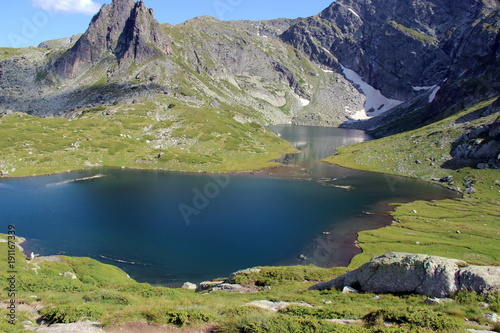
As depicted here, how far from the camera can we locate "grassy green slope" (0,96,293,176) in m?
114

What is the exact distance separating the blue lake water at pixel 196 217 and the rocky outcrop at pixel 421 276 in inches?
1066

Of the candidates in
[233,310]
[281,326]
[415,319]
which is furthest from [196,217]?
[415,319]

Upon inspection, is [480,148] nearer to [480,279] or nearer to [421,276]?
[421,276]

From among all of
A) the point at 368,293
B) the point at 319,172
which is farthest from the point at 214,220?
the point at 319,172

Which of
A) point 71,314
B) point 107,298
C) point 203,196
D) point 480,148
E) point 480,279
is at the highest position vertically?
point 480,148

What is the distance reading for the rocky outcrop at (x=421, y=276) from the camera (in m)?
17.8

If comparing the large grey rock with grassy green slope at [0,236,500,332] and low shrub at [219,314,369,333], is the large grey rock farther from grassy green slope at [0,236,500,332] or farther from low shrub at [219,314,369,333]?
low shrub at [219,314,369,333]

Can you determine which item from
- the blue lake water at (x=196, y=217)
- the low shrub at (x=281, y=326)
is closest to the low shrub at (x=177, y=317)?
the low shrub at (x=281, y=326)

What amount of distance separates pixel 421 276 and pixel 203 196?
218 feet

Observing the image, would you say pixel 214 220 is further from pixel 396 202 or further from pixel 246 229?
pixel 396 202

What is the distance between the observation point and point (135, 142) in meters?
138

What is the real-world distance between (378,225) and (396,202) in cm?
2137

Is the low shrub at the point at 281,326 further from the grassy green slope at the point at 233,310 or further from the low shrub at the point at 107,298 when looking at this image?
the low shrub at the point at 107,298

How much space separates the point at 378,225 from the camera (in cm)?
6681
